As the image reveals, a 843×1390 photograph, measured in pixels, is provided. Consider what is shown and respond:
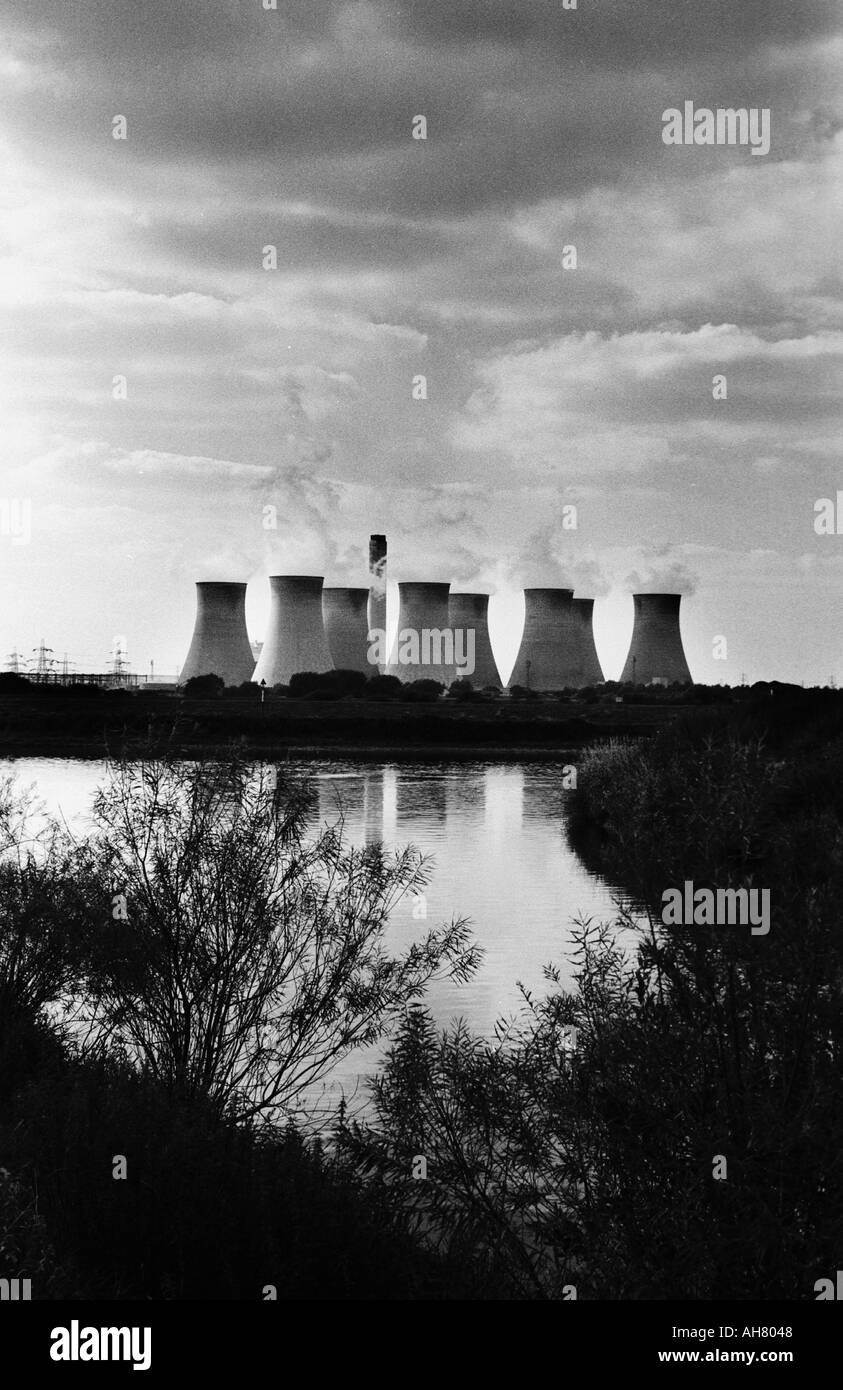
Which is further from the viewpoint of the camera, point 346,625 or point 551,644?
point 346,625

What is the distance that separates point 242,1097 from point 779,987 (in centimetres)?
298

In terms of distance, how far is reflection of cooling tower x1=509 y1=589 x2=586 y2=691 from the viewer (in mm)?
45719

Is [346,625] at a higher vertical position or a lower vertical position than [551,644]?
higher

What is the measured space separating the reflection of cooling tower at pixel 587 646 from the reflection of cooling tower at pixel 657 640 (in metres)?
2.48

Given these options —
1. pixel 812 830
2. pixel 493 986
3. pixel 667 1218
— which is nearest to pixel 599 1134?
pixel 667 1218

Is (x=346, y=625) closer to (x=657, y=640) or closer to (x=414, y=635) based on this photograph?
(x=414, y=635)

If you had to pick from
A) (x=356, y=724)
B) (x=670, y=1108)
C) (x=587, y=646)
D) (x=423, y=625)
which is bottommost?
(x=670, y=1108)

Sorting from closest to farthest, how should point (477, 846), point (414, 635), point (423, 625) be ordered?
point (477, 846)
point (423, 625)
point (414, 635)

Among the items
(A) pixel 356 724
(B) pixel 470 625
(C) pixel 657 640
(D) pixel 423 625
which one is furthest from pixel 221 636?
(C) pixel 657 640

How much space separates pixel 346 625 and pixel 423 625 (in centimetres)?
405

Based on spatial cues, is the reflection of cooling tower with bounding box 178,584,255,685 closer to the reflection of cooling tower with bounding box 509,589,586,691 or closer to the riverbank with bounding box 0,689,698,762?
the riverbank with bounding box 0,689,698,762

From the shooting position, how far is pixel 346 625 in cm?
4741
